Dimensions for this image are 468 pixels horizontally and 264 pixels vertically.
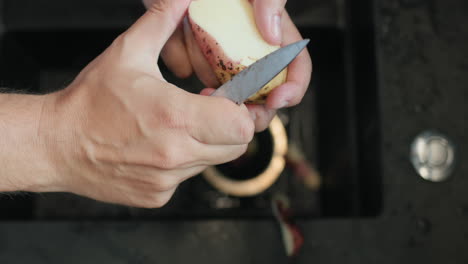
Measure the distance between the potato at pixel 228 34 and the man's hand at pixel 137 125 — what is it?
0.03 metres

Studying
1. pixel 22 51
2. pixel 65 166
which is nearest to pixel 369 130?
pixel 65 166

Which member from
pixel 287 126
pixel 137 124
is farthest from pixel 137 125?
pixel 287 126

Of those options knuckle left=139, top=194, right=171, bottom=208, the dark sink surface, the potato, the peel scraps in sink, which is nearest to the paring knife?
the potato

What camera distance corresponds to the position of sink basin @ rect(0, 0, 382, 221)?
94 cm

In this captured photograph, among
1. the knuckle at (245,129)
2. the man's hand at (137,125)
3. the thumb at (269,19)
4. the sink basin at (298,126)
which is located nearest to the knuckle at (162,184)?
the man's hand at (137,125)

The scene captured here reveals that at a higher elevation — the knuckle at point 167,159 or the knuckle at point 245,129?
the knuckle at point 245,129

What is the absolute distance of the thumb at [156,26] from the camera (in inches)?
20.8

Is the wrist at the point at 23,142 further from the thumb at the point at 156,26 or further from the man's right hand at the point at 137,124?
the thumb at the point at 156,26

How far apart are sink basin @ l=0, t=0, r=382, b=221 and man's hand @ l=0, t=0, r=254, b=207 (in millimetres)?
409

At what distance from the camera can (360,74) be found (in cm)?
95

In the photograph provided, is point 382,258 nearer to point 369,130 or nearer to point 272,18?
point 369,130

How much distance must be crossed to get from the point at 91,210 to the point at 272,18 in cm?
70

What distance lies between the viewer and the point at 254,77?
1.77 feet

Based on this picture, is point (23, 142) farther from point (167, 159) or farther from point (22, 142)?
point (167, 159)
